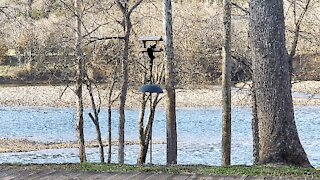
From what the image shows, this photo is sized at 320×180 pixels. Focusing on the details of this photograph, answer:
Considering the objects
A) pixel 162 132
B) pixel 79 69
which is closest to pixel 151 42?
pixel 79 69

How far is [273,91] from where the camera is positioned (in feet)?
24.4

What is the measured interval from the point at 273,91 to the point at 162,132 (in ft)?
52.9

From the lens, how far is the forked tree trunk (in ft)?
24.2

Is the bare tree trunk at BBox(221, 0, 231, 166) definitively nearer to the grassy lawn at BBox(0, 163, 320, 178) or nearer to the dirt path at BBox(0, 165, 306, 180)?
the grassy lawn at BBox(0, 163, 320, 178)

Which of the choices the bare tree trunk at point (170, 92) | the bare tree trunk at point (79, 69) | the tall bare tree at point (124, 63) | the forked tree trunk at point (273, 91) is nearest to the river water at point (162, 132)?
the bare tree trunk at point (79, 69)

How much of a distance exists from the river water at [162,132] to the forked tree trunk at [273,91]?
29.5 feet

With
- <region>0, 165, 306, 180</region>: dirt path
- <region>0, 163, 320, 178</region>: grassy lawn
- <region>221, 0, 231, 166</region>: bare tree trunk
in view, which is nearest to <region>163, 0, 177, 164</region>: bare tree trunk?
<region>221, 0, 231, 166</region>: bare tree trunk

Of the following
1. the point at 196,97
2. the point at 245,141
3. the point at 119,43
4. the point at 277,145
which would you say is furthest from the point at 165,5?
the point at 196,97

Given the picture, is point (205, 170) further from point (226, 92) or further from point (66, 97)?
point (66, 97)

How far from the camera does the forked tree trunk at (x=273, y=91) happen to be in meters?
7.38

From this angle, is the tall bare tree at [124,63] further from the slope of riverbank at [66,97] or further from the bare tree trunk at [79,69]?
the slope of riverbank at [66,97]

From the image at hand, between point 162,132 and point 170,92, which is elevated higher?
point 170,92

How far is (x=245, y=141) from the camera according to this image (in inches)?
848

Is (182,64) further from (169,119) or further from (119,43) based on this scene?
(169,119)
